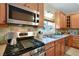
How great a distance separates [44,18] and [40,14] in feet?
0.32

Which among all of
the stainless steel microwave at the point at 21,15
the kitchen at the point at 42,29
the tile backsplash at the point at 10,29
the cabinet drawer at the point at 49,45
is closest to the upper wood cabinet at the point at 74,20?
the kitchen at the point at 42,29

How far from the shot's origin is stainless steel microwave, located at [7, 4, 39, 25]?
1080 millimetres

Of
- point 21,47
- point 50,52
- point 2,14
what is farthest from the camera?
point 50,52

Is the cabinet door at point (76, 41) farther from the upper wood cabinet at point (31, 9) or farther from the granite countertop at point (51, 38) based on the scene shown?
the upper wood cabinet at point (31, 9)

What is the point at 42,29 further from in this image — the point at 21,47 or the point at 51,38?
the point at 21,47

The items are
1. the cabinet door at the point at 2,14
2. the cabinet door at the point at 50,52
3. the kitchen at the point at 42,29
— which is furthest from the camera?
the cabinet door at the point at 50,52

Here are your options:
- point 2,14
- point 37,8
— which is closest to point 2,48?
point 2,14

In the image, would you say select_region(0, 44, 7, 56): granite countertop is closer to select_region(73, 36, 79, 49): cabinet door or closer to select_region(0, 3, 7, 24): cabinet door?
select_region(0, 3, 7, 24): cabinet door

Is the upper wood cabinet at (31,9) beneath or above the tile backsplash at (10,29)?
above

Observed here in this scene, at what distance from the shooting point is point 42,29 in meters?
1.33

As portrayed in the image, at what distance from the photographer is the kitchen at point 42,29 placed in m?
1.14

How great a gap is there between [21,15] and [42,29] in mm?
353

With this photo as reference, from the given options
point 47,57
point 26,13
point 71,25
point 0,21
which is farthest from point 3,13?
point 71,25

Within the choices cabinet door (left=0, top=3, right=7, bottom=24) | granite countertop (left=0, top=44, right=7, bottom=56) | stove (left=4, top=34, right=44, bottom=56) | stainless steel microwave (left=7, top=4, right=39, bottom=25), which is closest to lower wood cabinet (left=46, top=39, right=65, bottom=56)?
stove (left=4, top=34, right=44, bottom=56)
